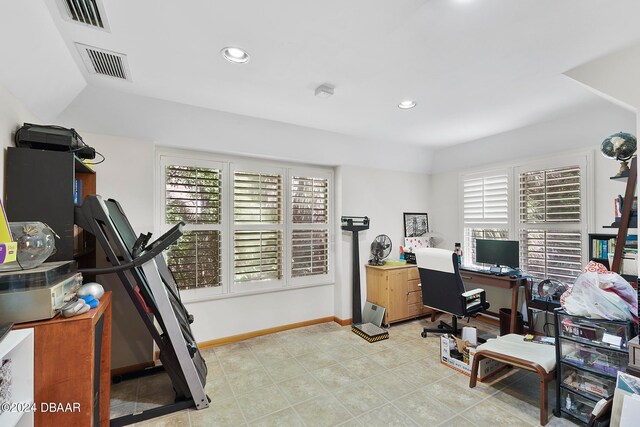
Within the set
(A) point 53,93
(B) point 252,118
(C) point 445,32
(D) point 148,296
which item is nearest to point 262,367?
(D) point 148,296

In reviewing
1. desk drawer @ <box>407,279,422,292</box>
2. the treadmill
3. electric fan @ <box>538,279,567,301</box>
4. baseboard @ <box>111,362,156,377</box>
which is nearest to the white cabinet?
the treadmill

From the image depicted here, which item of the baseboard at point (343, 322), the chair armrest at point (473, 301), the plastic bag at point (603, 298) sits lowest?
the baseboard at point (343, 322)

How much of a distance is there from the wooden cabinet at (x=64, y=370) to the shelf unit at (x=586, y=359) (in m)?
2.91

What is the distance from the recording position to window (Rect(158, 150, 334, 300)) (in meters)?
3.00

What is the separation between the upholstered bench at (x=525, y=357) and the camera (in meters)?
1.98

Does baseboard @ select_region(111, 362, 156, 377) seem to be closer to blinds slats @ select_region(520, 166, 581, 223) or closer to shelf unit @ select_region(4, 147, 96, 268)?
shelf unit @ select_region(4, 147, 96, 268)

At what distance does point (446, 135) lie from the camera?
3.89 metres

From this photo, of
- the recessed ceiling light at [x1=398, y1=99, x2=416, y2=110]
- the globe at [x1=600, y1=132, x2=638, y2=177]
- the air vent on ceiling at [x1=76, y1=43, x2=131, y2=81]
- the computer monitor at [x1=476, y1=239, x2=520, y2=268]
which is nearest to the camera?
the air vent on ceiling at [x1=76, y1=43, x2=131, y2=81]

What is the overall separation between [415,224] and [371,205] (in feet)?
3.07

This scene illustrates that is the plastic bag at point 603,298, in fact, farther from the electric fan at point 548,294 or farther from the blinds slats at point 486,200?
the blinds slats at point 486,200

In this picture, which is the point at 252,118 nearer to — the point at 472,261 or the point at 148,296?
the point at 148,296

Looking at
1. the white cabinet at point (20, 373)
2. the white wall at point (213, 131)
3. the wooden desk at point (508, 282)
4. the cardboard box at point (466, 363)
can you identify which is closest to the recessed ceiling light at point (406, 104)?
the white wall at point (213, 131)

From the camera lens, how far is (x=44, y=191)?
174 cm

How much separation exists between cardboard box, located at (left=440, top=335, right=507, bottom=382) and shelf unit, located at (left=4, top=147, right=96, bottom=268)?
3.16 meters
